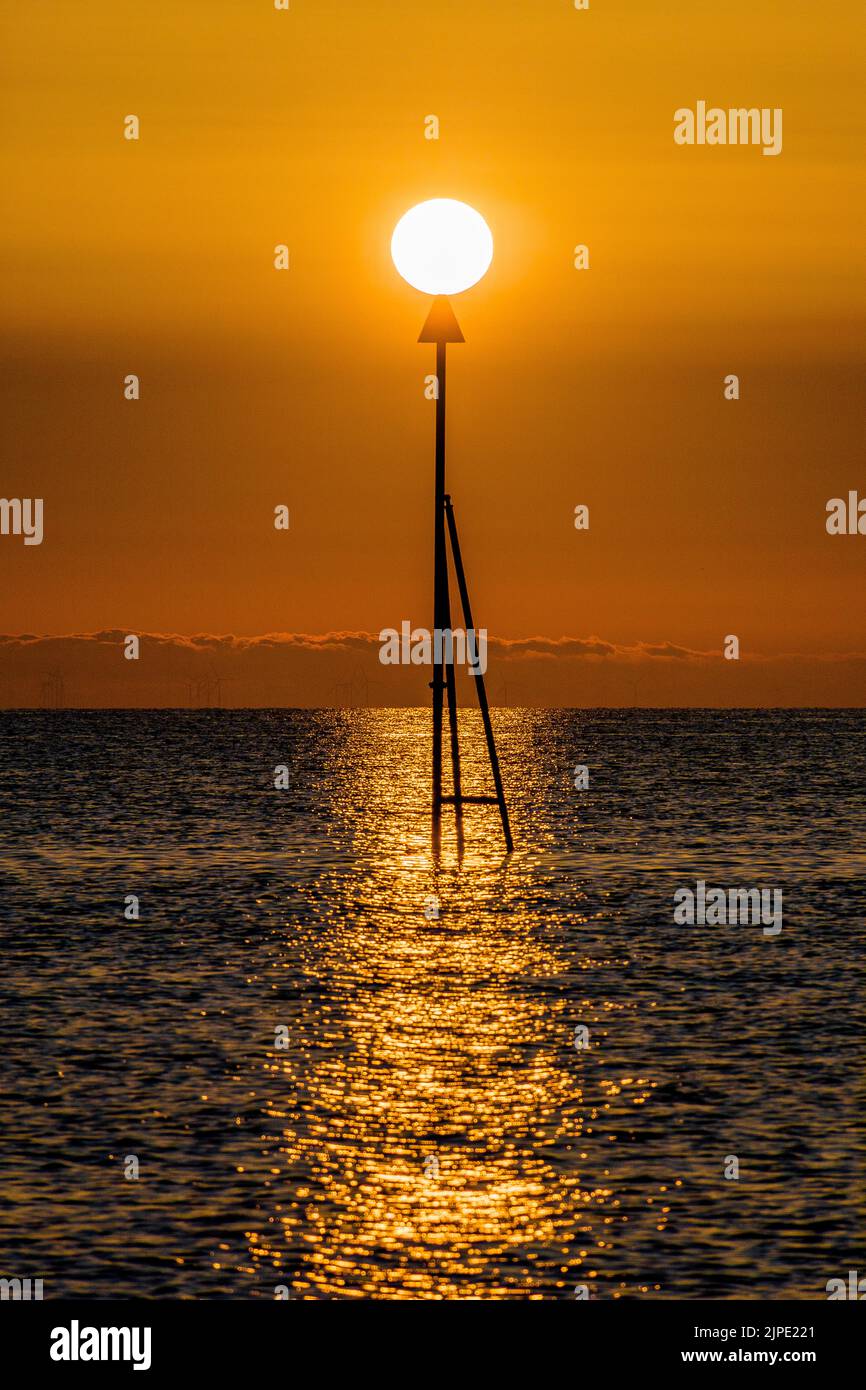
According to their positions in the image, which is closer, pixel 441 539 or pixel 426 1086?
pixel 426 1086

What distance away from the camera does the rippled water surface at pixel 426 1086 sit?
1577 cm

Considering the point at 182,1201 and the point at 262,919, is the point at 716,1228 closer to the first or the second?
the point at 182,1201

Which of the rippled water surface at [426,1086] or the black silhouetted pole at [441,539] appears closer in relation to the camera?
the rippled water surface at [426,1086]

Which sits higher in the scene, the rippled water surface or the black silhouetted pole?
the black silhouetted pole

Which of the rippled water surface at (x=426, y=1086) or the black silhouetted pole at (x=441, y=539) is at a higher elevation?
the black silhouetted pole at (x=441, y=539)

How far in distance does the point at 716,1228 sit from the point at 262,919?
93.5ft

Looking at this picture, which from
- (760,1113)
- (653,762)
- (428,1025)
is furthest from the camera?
(653,762)

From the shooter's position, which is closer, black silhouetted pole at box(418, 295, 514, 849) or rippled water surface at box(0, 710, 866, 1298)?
rippled water surface at box(0, 710, 866, 1298)

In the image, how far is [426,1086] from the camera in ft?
74.5

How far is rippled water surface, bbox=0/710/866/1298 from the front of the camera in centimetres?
1577

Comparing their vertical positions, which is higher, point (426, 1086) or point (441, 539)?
point (441, 539)
